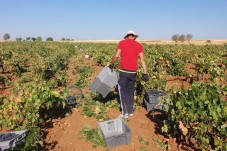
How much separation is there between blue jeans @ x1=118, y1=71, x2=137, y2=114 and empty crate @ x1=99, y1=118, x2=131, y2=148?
1.13 m

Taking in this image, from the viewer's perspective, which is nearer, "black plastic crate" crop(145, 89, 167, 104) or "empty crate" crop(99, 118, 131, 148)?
"empty crate" crop(99, 118, 131, 148)

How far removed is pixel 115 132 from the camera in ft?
19.5

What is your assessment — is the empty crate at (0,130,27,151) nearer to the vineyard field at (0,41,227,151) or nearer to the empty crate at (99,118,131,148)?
the vineyard field at (0,41,227,151)

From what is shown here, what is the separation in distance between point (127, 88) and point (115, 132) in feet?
4.64

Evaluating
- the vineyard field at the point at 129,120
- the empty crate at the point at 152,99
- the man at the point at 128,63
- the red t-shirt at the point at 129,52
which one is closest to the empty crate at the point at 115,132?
the vineyard field at the point at 129,120

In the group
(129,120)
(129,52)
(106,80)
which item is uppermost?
(129,52)

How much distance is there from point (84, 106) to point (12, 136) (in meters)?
3.46

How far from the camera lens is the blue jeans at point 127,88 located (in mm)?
6883

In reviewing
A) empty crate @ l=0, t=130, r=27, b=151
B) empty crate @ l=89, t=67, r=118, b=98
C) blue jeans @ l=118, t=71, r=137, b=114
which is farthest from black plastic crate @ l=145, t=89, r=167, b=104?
empty crate @ l=0, t=130, r=27, b=151

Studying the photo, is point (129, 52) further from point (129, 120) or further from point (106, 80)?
point (129, 120)

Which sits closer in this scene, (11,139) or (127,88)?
(11,139)

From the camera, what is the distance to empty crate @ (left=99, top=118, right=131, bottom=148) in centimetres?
538

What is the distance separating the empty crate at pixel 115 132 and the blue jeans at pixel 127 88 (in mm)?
1134

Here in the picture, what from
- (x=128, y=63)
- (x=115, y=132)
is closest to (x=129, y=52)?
(x=128, y=63)
